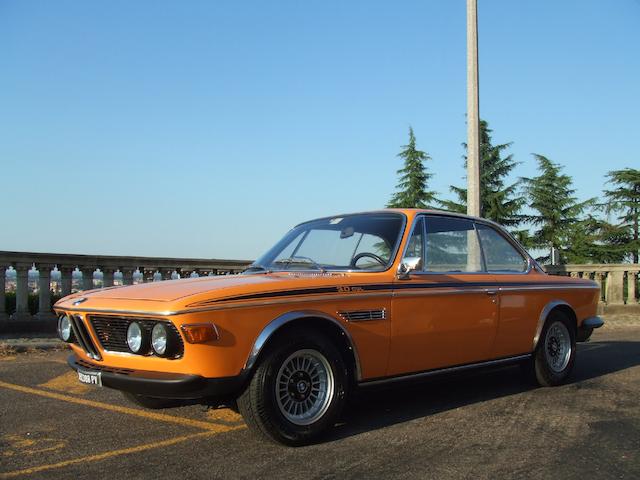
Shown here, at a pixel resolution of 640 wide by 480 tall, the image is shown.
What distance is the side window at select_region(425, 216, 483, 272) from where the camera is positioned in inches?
208

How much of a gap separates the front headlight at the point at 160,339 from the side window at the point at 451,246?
2302mm

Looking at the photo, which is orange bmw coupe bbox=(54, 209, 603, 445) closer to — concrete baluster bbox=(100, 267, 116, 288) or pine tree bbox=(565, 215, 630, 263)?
concrete baluster bbox=(100, 267, 116, 288)

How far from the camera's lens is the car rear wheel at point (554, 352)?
603cm

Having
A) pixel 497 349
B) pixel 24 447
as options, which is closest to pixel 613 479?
pixel 497 349

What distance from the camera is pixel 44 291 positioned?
9734mm

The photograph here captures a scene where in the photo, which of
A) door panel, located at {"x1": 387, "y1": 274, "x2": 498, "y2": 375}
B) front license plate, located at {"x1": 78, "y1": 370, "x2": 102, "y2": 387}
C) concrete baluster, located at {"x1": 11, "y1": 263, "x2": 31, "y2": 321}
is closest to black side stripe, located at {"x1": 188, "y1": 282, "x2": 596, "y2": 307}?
door panel, located at {"x1": 387, "y1": 274, "x2": 498, "y2": 375}

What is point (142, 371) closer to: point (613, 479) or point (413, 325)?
point (413, 325)

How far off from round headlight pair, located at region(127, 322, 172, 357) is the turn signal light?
0.45ft

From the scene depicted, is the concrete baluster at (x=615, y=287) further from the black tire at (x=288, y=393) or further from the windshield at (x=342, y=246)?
the black tire at (x=288, y=393)

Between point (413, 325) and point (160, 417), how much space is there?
2.17 meters

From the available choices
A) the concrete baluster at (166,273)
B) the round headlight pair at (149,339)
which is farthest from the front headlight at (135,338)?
the concrete baluster at (166,273)

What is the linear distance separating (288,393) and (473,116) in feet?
28.6

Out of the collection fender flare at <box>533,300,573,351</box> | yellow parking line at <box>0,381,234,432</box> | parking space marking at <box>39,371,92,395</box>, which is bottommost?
parking space marking at <box>39,371,92,395</box>

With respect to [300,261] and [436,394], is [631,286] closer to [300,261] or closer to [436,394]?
[436,394]
